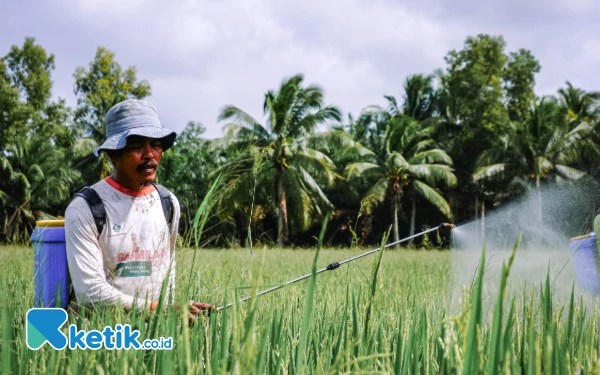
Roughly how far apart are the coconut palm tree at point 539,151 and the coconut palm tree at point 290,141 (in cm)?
761

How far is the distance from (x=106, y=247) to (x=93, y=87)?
29.0 m

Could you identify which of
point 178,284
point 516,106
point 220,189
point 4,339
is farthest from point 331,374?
point 516,106

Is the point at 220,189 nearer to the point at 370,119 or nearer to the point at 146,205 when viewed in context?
the point at 146,205

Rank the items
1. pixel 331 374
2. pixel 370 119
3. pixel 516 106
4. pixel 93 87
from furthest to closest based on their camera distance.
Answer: pixel 370 119 → pixel 516 106 → pixel 93 87 → pixel 331 374

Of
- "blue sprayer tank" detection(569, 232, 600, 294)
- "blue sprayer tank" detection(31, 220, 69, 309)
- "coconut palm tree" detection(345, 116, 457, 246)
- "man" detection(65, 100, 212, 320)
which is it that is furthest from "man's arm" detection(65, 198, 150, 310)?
"coconut palm tree" detection(345, 116, 457, 246)

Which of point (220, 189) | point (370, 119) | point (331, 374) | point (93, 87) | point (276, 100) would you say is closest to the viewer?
point (331, 374)

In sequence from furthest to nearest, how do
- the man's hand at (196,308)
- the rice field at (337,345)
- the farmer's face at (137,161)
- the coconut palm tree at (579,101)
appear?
the coconut palm tree at (579,101)
the farmer's face at (137,161)
the man's hand at (196,308)
the rice field at (337,345)

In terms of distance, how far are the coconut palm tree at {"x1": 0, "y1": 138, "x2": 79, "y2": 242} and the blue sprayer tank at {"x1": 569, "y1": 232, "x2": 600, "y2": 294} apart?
25.5 m

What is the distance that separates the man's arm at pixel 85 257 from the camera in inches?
75.1

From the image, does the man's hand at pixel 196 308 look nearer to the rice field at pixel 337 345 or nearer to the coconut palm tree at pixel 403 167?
the rice field at pixel 337 345

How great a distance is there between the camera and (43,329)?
4.45ft

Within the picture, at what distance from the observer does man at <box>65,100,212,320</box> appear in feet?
6.53

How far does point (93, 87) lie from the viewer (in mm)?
28938

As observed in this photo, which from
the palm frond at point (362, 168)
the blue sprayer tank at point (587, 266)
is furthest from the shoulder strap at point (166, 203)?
the palm frond at point (362, 168)
